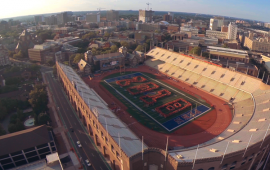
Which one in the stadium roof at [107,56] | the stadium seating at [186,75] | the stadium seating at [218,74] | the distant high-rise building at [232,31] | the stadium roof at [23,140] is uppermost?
the distant high-rise building at [232,31]

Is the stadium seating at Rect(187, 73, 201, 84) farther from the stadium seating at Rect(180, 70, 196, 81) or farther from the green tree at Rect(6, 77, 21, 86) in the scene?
the green tree at Rect(6, 77, 21, 86)

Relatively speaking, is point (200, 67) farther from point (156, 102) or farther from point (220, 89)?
point (156, 102)

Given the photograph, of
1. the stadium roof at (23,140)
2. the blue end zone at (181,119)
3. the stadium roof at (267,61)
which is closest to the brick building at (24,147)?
the stadium roof at (23,140)

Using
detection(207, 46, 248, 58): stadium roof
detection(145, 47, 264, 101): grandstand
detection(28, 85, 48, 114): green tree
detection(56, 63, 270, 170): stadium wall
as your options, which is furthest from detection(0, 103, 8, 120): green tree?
detection(207, 46, 248, 58): stadium roof

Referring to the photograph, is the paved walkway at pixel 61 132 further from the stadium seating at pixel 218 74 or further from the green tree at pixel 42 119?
the stadium seating at pixel 218 74

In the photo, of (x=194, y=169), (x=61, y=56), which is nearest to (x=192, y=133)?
(x=194, y=169)

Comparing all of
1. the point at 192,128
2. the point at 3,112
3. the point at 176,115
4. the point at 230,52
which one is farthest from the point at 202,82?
the point at 3,112

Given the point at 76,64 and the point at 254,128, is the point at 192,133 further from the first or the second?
the point at 76,64
